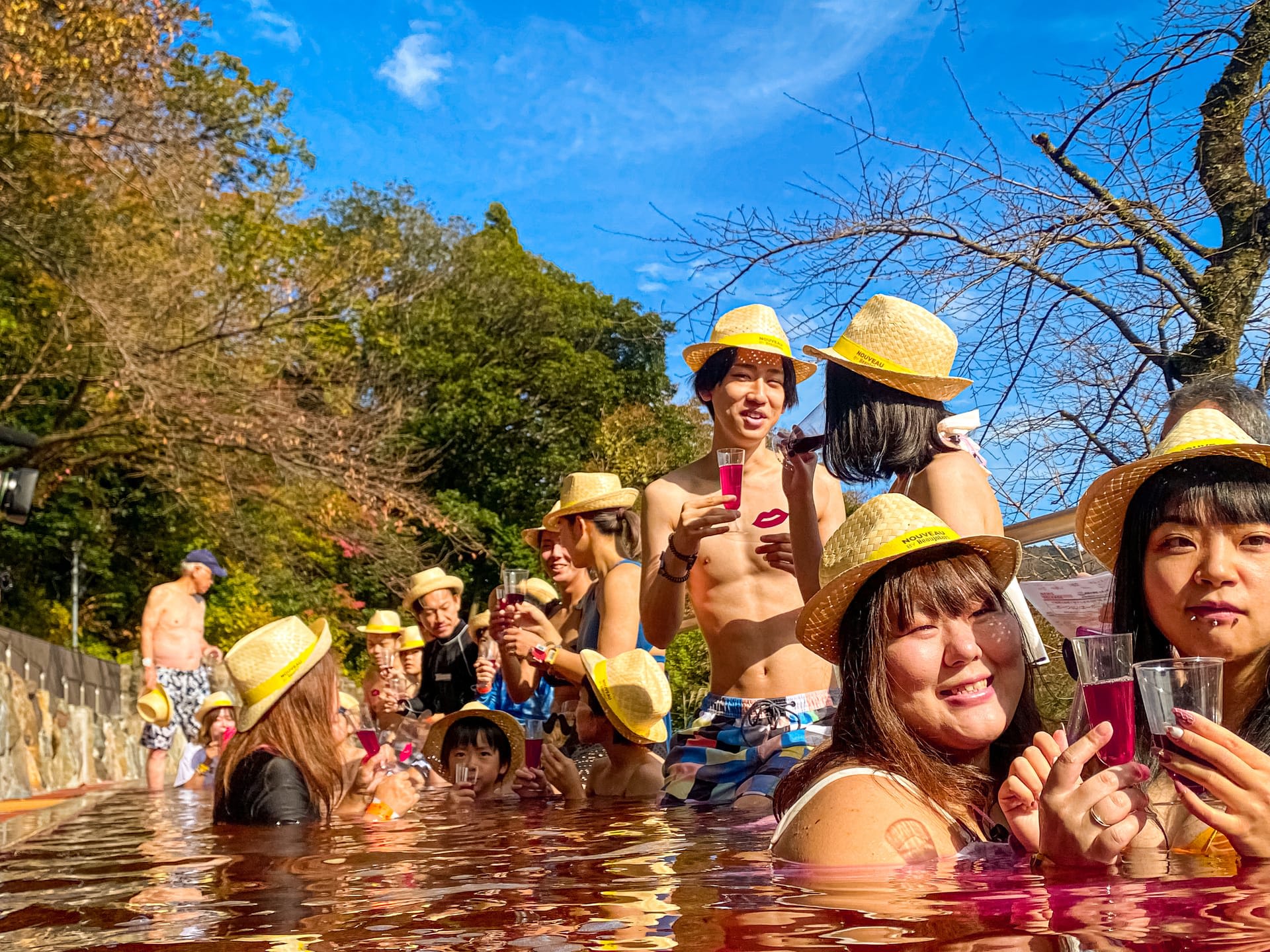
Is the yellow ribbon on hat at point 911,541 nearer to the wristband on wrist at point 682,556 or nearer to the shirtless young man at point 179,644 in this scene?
the wristband on wrist at point 682,556

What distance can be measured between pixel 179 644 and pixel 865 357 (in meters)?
11.3

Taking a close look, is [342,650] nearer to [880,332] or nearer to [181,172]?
[181,172]

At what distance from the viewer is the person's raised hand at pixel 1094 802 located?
2.20 metres

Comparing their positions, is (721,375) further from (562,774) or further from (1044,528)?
(562,774)

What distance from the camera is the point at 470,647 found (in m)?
9.46

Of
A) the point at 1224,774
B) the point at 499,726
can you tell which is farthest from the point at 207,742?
the point at 1224,774

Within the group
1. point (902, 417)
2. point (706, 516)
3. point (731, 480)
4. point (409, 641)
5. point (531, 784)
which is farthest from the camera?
point (409, 641)

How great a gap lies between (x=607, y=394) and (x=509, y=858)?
108ft

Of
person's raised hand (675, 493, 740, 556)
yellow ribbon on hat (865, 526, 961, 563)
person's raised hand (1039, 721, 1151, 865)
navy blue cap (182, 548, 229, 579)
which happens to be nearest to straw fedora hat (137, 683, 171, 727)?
navy blue cap (182, 548, 229, 579)

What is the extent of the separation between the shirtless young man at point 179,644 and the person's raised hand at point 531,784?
7.69 m

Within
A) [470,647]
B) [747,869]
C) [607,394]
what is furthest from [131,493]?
[747,869]

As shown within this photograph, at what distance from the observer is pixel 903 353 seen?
4.12m

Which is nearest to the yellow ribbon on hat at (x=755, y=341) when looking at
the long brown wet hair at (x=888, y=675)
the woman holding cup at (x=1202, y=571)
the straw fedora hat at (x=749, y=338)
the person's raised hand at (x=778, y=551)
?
the straw fedora hat at (x=749, y=338)

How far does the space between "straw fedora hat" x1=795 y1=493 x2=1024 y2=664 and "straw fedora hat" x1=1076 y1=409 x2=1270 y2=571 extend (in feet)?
1.00
